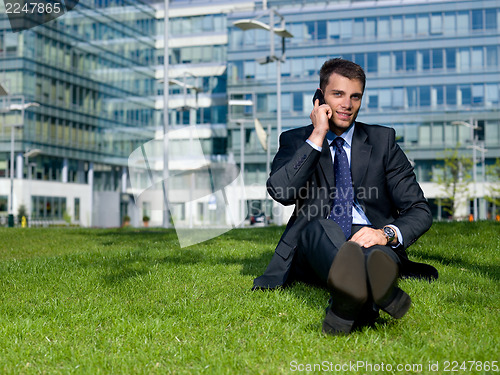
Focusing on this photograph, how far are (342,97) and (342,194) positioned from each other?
70 cm

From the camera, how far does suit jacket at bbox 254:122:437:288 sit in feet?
13.9

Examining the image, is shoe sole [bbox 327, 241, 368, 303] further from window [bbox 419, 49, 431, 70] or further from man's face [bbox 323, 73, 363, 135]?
window [bbox 419, 49, 431, 70]

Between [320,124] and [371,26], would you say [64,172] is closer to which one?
[371,26]

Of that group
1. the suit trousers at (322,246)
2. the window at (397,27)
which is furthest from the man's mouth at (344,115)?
the window at (397,27)

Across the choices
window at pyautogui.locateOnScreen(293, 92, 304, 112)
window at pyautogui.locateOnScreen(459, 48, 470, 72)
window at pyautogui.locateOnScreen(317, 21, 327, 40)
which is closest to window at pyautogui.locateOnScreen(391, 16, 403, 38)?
window at pyautogui.locateOnScreen(459, 48, 470, 72)

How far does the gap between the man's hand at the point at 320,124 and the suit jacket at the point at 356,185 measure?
0.08m

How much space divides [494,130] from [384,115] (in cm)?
972

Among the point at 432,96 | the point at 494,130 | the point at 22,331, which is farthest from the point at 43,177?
the point at 22,331

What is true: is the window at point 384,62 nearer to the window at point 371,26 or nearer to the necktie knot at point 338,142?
the window at point 371,26

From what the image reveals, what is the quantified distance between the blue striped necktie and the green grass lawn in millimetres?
675

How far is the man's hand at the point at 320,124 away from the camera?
13.9 ft

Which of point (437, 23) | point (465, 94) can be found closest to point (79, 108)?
point (437, 23)

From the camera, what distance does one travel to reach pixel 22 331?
14.3 ft

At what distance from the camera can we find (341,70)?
4426 mm
